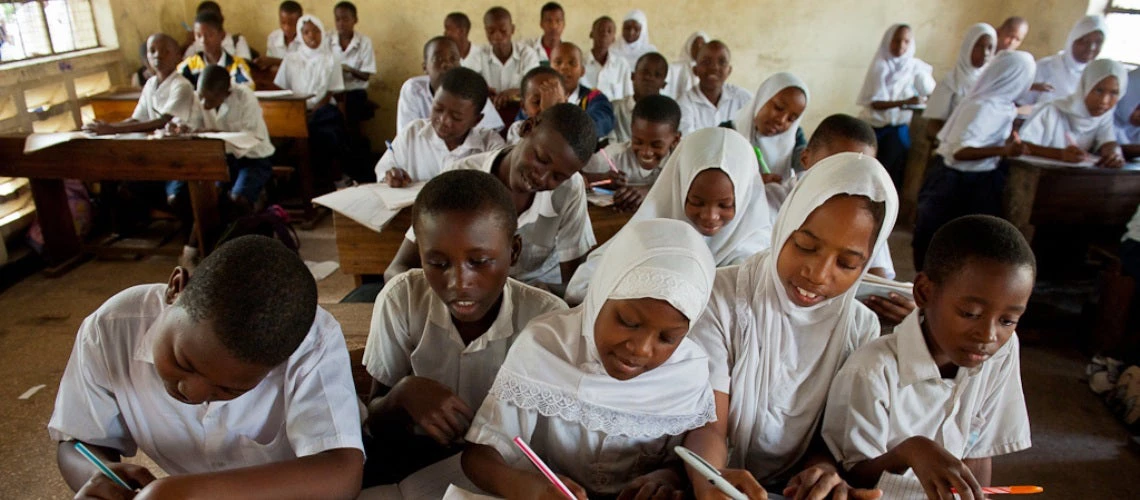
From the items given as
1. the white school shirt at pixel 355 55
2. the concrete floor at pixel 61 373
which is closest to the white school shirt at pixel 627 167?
the concrete floor at pixel 61 373

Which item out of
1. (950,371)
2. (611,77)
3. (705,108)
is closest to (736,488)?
(950,371)

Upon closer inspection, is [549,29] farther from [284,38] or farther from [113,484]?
[113,484]

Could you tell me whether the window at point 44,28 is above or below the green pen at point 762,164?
above

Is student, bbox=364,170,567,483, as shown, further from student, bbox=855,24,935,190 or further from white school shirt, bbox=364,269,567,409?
student, bbox=855,24,935,190

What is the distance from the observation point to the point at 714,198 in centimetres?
185

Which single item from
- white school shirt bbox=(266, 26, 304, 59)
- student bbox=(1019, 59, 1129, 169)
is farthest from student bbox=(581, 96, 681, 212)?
white school shirt bbox=(266, 26, 304, 59)

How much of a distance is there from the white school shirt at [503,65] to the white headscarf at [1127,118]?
374 centimetres

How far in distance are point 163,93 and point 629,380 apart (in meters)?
3.83

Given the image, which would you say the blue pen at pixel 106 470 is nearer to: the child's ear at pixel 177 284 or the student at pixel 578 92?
the child's ear at pixel 177 284

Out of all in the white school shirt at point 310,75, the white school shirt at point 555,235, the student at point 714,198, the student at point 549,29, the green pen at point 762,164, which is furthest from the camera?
the white school shirt at point 310,75

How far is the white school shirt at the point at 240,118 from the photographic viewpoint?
4062 millimetres

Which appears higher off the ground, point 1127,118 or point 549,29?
point 549,29

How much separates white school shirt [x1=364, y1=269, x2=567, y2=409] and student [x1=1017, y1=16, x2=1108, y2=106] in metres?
4.43

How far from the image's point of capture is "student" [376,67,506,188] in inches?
107
